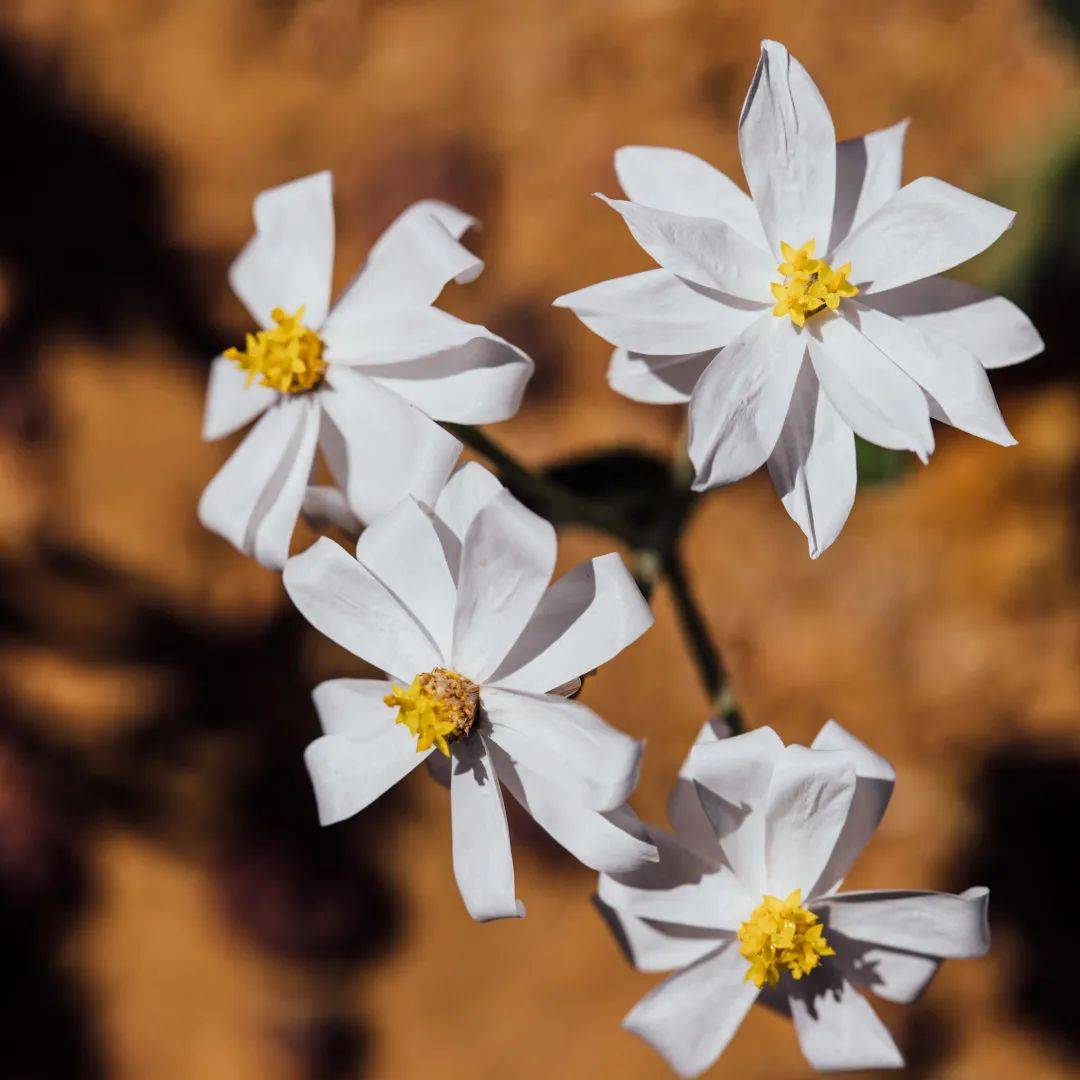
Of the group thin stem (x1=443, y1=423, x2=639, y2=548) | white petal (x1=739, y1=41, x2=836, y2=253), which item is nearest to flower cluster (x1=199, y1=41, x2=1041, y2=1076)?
white petal (x1=739, y1=41, x2=836, y2=253)

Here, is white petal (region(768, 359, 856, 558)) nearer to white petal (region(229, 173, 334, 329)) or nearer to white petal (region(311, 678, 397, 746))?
white petal (region(311, 678, 397, 746))

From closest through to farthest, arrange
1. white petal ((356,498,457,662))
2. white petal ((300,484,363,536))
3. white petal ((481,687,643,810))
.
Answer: white petal ((481,687,643,810)) < white petal ((356,498,457,662)) < white petal ((300,484,363,536))

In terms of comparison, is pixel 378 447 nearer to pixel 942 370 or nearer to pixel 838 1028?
pixel 942 370

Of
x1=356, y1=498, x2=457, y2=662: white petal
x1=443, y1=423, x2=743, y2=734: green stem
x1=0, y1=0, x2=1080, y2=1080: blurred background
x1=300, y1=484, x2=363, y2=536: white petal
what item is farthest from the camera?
x1=0, y1=0, x2=1080, y2=1080: blurred background

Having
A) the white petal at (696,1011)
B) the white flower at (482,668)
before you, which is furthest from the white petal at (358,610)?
the white petal at (696,1011)

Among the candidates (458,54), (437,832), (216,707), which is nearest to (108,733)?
(216,707)

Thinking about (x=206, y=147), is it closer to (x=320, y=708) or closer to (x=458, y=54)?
(x=458, y=54)

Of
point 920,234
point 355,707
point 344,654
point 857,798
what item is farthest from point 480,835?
point 344,654
